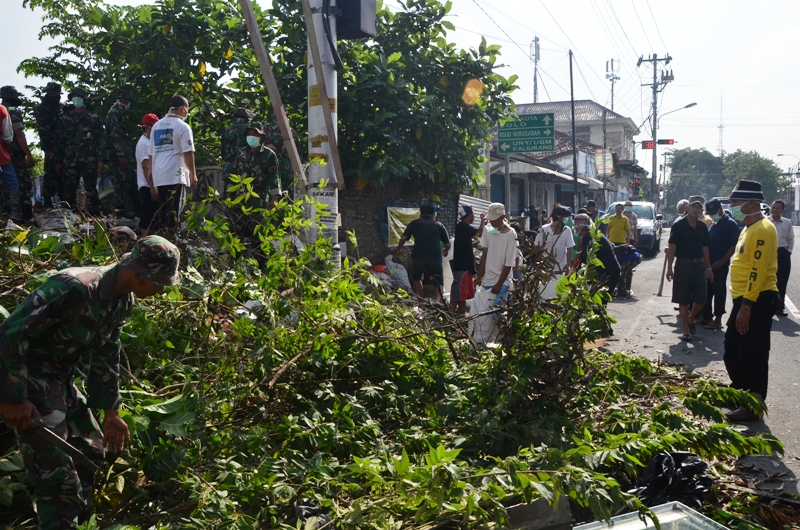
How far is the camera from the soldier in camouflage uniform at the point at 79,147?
31.9ft

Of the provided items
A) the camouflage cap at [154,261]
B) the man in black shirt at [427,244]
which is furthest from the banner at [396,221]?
the camouflage cap at [154,261]

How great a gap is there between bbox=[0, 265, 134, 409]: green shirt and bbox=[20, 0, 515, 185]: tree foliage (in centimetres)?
867

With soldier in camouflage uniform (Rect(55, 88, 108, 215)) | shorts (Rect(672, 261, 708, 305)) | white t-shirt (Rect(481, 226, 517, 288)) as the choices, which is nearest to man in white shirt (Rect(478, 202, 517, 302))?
white t-shirt (Rect(481, 226, 517, 288))

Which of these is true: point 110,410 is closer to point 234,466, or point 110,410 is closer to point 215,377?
point 234,466

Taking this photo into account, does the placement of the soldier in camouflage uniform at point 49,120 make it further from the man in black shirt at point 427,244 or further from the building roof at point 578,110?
the building roof at point 578,110

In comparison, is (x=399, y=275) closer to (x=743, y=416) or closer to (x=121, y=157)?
(x=121, y=157)

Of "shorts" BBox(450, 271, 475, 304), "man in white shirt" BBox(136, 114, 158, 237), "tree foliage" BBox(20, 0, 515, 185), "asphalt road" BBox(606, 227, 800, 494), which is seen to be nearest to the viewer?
"asphalt road" BBox(606, 227, 800, 494)

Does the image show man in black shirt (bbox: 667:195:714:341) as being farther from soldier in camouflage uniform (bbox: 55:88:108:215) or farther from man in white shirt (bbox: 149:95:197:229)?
soldier in camouflage uniform (bbox: 55:88:108:215)

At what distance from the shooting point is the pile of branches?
3463 mm

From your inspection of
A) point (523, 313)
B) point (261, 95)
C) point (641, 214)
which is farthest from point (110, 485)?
point (641, 214)

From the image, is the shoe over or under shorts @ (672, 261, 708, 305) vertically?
under

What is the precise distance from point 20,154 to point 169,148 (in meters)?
2.92

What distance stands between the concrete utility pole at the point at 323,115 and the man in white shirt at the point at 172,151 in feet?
5.58

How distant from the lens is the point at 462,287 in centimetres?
948
